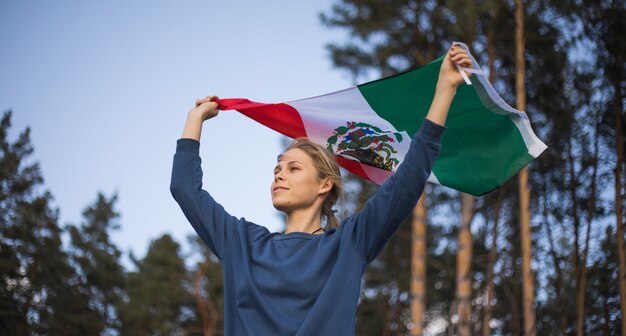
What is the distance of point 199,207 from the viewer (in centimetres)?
296

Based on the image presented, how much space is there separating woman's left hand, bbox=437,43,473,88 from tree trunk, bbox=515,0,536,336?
8.87m

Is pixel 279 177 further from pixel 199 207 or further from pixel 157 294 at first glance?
pixel 157 294

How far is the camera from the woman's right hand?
10.6 ft

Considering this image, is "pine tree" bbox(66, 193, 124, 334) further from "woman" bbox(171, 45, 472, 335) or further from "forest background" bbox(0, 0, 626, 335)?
"woman" bbox(171, 45, 472, 335)

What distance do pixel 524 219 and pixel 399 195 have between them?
937cm

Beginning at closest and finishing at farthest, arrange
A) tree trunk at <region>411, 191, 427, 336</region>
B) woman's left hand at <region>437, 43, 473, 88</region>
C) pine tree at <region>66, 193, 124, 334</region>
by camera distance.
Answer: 1. woman's left hand at <region>437, 43, 473, 88</region>
2. tree trunk at <region>411, 191, 427, 336</region>
3. pine tree at <region>66, 193, 124, 334</region>

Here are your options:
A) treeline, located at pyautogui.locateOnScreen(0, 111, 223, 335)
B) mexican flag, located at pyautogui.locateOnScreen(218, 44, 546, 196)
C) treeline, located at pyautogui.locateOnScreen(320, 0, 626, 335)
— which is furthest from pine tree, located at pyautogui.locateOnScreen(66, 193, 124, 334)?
mexican flag, located at pyautogui.locateOnScreen(218, 44, 546, 196)

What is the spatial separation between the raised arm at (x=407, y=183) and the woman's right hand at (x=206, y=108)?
2.87ft

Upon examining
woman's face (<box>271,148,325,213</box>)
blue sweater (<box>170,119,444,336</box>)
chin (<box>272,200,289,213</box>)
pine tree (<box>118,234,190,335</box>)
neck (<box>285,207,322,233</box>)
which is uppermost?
pine tree (<box>118,234,190,335</box>)

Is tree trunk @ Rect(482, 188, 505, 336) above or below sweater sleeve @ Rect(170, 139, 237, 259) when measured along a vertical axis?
above

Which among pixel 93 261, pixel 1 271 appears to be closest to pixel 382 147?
pixel 1 271

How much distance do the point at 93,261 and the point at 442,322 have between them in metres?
12.5

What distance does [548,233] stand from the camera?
13.9 metres

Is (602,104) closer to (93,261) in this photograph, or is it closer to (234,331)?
(234,331)
